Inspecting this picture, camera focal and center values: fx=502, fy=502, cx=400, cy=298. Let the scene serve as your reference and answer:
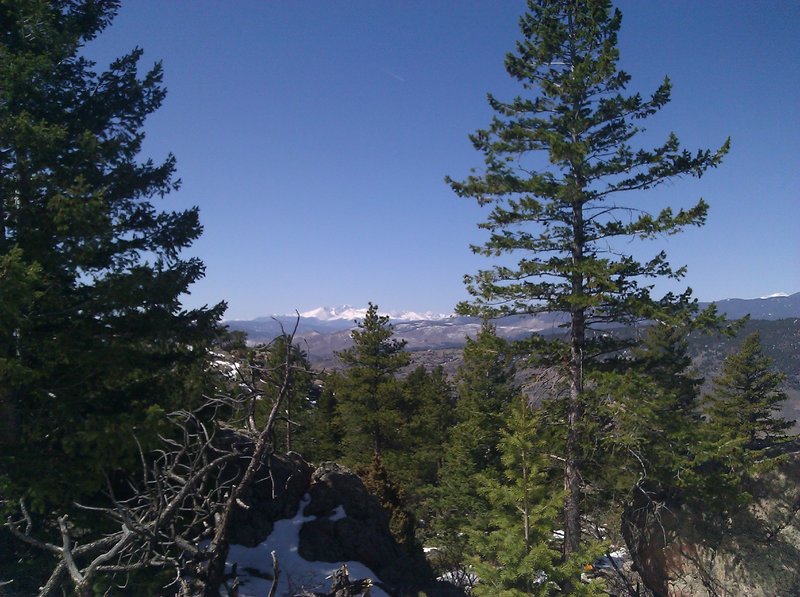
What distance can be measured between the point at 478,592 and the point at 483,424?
3.59 metres

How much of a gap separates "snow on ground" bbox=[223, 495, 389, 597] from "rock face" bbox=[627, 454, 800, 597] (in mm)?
7452

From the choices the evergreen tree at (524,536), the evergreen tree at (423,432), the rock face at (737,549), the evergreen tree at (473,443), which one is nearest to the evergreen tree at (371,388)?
the evergreen tree at (423,432)

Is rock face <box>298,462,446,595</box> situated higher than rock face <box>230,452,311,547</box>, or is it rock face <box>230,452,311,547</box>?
rock face <box>230,452,311,547</box>

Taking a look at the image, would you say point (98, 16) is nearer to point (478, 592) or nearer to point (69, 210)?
point (69, 210)

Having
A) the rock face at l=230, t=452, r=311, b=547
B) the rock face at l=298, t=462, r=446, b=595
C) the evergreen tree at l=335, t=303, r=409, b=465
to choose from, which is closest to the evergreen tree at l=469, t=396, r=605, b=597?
the rock face at l=298, t=462, r=446, b=595

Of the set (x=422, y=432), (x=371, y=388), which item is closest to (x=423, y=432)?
(x=422, y=432)

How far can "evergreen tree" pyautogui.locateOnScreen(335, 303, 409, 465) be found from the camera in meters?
25.4

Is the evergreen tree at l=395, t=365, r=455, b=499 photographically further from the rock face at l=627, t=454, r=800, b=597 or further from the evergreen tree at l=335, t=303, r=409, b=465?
the rock face at l=627, t=454, r=800, b=597

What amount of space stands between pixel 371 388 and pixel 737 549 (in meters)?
16.8

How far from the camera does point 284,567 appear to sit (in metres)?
10.7

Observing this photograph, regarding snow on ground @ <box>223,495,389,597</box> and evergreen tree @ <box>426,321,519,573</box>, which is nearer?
snow on ground @ <box>223,495,389,597</box>

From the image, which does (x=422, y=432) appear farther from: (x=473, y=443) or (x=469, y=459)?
(x=473, y=443)

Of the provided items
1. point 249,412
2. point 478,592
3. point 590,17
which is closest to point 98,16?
point 249,412

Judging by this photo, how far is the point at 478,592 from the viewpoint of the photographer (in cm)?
922
